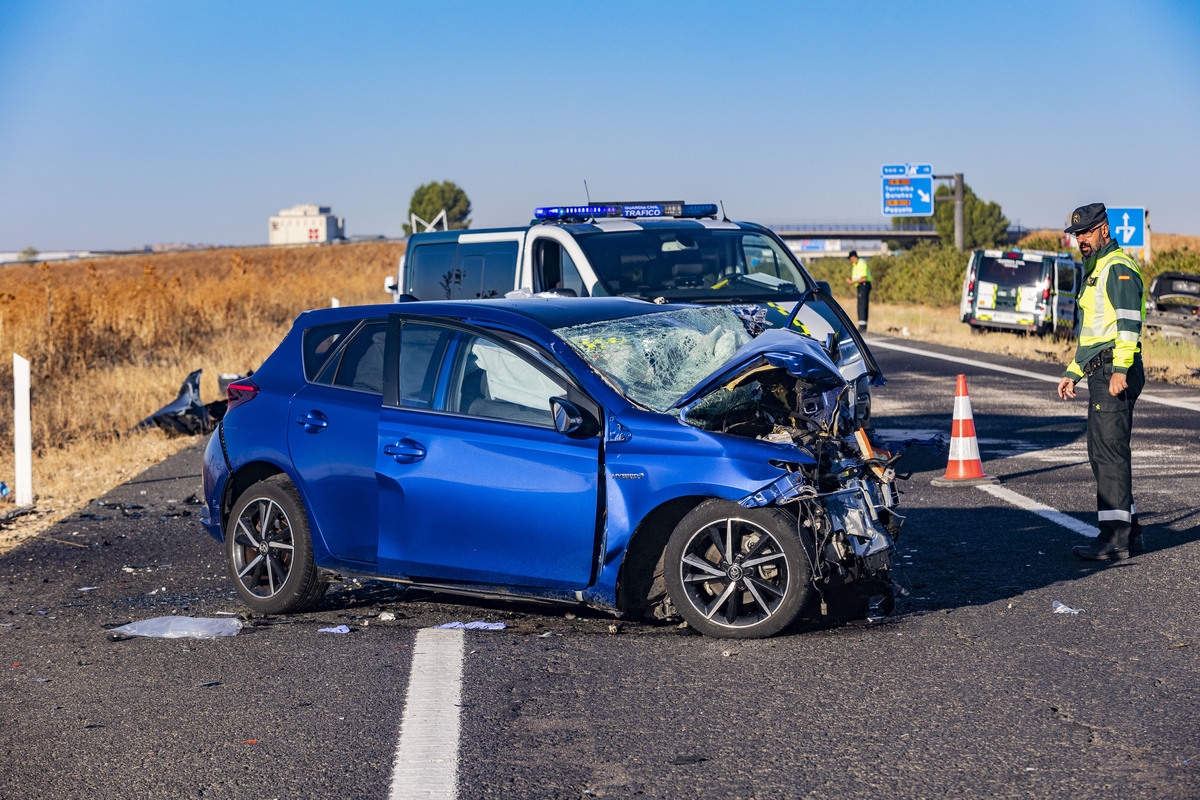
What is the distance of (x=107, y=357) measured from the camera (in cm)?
2092

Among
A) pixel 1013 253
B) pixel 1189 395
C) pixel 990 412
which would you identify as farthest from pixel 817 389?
pixel 1013 253

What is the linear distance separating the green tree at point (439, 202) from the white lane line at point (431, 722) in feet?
486

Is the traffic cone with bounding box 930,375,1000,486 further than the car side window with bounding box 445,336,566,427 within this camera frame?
Yes

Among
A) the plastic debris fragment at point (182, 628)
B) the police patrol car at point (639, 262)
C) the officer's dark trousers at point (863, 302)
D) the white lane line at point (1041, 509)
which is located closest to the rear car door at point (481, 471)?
the plastic debris fragment at point (182, 628)

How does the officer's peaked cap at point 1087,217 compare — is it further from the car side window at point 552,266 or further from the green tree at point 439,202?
the green tree at point 439,202

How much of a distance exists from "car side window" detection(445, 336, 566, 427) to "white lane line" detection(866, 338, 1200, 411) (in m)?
9.01

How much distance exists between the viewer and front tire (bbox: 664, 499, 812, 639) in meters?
5.58

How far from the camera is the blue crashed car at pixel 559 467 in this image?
18.6ft

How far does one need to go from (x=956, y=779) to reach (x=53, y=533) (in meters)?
7.12

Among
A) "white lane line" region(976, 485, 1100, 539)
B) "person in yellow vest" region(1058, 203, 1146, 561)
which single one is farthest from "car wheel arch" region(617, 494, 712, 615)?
"white lane line" region(976, 485, 1100, 539)

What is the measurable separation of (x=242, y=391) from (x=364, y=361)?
0.74 m

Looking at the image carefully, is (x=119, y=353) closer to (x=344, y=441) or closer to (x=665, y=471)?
(x=344, y=441)

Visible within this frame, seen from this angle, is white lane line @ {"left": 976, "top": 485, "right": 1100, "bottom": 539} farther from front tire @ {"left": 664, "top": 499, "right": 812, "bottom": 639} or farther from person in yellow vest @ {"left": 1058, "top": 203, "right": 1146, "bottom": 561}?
front tire @ {"left": 664, "top": 499, "right": 812, "bottom": 639}

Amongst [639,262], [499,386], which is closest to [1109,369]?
[499,386]
